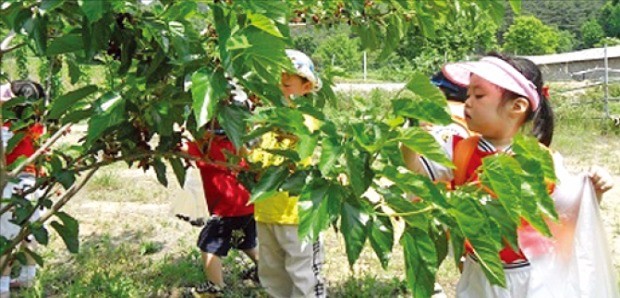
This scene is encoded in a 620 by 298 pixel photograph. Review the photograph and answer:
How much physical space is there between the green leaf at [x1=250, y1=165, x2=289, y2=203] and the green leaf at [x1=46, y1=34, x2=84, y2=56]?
36 cm

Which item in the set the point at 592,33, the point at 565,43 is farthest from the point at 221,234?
the point at 592,33

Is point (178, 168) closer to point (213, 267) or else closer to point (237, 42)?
point (237, 42)

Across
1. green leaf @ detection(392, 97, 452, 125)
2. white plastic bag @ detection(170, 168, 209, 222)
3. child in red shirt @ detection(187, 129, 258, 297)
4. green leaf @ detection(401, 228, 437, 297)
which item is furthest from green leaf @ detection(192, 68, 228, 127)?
white plastic bag @ detection(170, 168, 209, 222)

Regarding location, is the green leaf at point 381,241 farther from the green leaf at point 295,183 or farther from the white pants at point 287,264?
the white pants at point 287,264

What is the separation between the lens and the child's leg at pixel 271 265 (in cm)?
273

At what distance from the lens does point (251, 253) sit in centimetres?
324

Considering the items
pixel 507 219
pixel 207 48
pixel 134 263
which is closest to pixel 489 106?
pixel 507 219

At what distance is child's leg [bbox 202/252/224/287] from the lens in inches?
117

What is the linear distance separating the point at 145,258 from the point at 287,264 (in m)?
1.28

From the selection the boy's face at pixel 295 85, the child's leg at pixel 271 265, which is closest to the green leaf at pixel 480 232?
the boy's face at pixel 295 85

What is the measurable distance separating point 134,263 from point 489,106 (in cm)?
236

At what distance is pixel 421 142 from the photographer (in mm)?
962

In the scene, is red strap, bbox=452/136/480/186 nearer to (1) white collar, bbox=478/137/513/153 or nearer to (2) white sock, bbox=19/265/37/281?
(1) white collar, bbox=478/137/513/153

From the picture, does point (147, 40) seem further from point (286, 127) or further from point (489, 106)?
point (489, 106)
